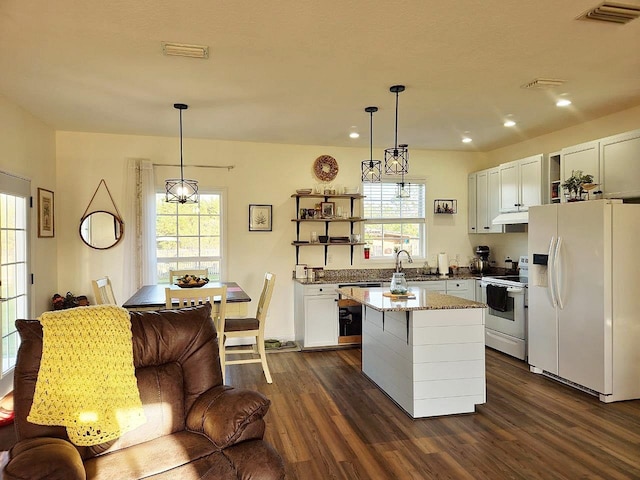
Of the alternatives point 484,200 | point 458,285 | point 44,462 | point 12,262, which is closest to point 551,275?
Result: point 458,285

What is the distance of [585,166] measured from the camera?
441cm

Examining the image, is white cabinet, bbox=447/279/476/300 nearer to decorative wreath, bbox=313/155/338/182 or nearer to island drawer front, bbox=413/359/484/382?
decorative wreath, bbox=313/155/338/182

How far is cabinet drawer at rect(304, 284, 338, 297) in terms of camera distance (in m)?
5.41

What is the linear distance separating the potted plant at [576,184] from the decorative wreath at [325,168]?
2.81 metres

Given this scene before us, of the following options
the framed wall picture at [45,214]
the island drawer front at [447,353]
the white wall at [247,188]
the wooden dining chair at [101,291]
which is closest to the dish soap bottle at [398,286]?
the island drawer front at [447,353]

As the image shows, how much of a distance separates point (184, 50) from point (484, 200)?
15.1ft

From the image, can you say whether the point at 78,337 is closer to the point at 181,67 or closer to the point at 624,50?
the point at 181,67

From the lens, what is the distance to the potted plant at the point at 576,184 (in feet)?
13.9

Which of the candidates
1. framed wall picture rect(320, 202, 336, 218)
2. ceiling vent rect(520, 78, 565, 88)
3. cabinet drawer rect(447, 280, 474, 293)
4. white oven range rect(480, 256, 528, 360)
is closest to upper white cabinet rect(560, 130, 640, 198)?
ceiling vent rect(520, 78, 565, 88)

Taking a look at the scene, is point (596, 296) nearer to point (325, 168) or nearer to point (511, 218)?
point (511, 218)

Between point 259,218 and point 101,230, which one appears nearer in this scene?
point 101,230

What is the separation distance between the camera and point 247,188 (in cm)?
574

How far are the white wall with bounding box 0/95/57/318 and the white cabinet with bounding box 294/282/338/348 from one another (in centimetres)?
287

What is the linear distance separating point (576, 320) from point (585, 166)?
1578 millimetres
